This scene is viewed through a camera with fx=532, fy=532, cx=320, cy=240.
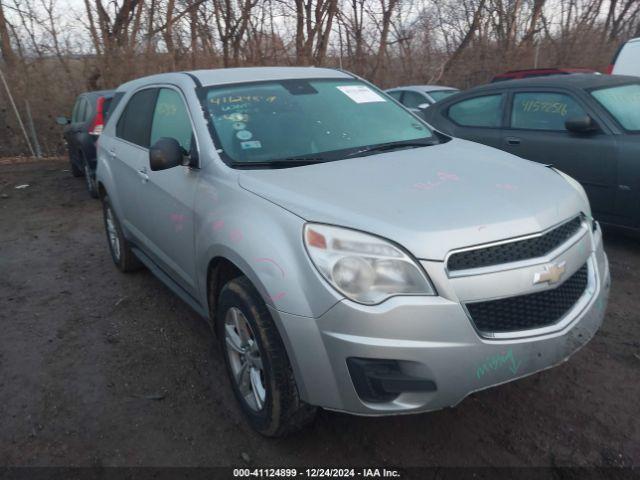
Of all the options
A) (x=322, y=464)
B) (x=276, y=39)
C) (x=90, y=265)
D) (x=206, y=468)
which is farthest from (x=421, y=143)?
(x=276, y=39)

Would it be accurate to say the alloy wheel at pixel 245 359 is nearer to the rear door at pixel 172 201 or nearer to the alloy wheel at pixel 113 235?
the rear door at pixel 172 201

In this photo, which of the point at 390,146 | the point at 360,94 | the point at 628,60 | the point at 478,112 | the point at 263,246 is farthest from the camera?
the point at 628,60

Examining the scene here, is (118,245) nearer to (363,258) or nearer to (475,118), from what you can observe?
(363,258)

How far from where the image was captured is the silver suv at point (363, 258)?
2.04 meters

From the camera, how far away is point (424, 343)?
200cm

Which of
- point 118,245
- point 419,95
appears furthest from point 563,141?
point 419,95

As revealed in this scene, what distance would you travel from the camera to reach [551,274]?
219cm

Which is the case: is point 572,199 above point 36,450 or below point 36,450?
above

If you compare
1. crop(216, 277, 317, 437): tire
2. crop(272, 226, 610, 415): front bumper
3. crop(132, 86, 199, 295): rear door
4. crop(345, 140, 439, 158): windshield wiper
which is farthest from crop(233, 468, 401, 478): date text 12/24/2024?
crop(345, 140, 439, 158): windshield wiper

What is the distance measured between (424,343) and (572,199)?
116cm

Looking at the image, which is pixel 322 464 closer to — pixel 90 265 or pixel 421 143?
pixel 421 143

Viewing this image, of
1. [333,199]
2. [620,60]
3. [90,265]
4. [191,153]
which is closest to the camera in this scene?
[333,199]

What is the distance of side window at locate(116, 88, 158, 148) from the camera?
156 inches

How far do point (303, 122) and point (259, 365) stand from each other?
150cm
